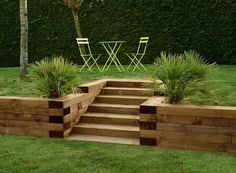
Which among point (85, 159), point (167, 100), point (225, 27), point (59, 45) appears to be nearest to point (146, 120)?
point (167, 100)

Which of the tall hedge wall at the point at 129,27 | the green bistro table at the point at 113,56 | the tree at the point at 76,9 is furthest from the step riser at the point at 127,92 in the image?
the tree at the point at 76,9

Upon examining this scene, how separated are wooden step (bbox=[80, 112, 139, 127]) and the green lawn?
33.8 inches

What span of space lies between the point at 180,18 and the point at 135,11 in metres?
1.55

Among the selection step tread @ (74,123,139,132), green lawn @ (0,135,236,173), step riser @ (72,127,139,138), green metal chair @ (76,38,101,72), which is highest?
green metal chair @ (76,38,101,72)

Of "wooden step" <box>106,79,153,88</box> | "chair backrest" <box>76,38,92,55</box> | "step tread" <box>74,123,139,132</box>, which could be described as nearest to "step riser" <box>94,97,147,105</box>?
"wooden step" <box>106,79,153,88</box>

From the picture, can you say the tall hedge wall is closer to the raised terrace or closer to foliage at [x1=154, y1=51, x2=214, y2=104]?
the raised terrace

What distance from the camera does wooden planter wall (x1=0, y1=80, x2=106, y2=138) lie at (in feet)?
18.8

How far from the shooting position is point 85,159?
4.68 metres

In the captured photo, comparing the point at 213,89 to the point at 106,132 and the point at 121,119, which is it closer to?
the point at 121,119

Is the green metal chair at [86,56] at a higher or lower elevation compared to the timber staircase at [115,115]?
higher

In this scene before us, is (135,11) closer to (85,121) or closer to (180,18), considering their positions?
(180,18)

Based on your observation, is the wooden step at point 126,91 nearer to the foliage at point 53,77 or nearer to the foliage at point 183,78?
the foliage at point 53,77

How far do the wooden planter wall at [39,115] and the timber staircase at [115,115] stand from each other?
0.79ft

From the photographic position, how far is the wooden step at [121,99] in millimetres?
6691
